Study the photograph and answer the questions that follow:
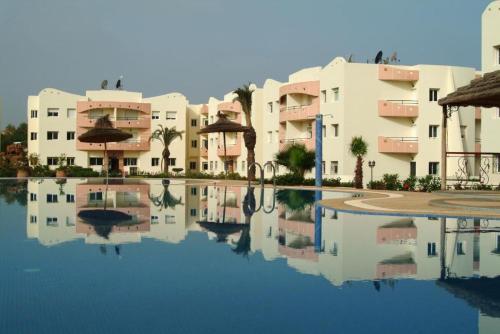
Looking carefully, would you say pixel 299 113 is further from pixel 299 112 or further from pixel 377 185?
pixel 377 185

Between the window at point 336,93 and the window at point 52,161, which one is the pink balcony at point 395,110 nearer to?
the window at point 336,93

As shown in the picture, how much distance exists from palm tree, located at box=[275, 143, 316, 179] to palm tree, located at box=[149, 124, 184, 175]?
73.3 ft

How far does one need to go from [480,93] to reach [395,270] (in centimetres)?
1078

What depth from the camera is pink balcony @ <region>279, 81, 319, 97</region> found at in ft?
143

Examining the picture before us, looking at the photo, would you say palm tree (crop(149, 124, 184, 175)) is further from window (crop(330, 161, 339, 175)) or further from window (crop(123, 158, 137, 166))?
window (crop(330, 161, 339, 175))

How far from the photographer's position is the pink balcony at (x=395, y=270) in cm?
785

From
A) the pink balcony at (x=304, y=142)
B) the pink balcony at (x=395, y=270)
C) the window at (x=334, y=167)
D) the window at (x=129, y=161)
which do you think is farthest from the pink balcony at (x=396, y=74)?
the window at (x=129, y=161)

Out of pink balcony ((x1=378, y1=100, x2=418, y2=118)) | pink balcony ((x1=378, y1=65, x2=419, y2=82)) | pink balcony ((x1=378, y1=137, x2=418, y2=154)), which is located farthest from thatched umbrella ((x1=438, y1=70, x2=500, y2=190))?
pink balcony ((x1=378, y1=65, x2=419, y2=82))

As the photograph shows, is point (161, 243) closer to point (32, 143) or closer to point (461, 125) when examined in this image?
point (461, 125)

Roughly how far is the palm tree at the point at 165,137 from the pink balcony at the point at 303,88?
18.4 metres

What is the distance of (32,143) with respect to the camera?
62719 millimetres

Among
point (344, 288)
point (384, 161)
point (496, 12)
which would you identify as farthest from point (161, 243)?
point (384, 161)

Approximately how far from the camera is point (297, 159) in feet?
127

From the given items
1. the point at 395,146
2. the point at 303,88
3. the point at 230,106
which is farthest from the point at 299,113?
the point at 230,106
